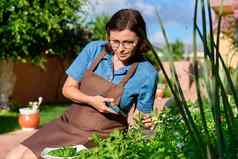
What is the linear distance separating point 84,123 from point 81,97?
14cm

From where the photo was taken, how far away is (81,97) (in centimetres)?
336

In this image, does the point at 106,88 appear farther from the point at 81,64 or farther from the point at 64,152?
the point at 64,152

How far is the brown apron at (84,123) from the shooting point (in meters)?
3.36

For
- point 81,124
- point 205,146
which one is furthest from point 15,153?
point 205,146

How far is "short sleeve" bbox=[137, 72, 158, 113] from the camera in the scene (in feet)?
11.3

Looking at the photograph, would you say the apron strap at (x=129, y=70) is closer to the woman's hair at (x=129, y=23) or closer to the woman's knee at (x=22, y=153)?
the woman's hair at (x=129, y=23)

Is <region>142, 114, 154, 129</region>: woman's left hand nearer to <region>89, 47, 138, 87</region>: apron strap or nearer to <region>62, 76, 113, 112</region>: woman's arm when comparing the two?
<region>62, 76, 113, 112</region>: woman's arm

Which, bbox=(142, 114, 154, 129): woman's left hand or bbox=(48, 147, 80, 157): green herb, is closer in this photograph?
bbox=(48, 147, 80, 157): green herb

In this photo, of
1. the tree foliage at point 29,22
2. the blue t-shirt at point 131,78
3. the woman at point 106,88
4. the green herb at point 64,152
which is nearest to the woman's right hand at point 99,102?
the woman at point 106,88

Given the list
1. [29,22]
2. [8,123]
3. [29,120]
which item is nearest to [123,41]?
[29,120]

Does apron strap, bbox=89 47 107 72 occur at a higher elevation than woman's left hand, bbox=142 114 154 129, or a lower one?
higher

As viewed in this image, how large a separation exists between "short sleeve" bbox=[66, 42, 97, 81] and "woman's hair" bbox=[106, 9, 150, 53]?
180 mm

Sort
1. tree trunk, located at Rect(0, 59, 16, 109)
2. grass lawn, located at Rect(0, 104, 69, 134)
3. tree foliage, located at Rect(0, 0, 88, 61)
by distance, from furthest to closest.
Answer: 1. tree trunk, located at Rect(0, 59, 16, 109)
2. tree foliage, located at Rect(0, 0, 88, 61)
3. grass lawn, located at Rect(0, 104, 69, 134)

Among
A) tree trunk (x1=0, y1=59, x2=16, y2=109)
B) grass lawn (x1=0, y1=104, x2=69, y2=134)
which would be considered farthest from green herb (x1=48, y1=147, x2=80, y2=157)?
tree trunk (x1=0, y1=59, x2=16, y2=109)
